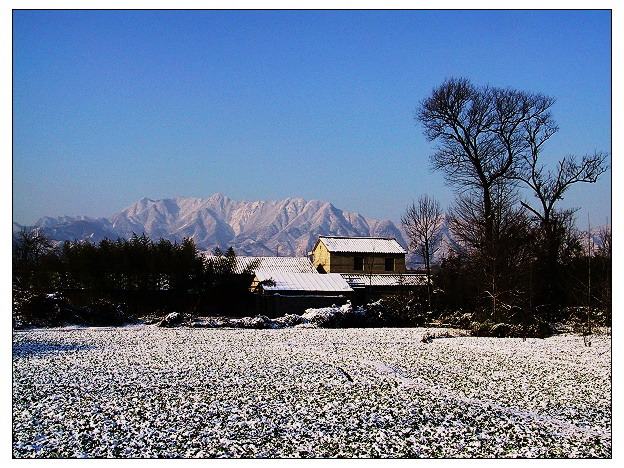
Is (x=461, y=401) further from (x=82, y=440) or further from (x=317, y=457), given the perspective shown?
(x=82, y=440)

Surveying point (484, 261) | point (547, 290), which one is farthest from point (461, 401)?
point (547, 290)

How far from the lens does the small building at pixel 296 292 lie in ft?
84.4

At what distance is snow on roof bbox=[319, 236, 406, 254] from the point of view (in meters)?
49.1

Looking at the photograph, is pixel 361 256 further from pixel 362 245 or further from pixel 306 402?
pixel 306 402

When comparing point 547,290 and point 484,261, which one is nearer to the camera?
point 484,261

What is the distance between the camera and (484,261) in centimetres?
2191

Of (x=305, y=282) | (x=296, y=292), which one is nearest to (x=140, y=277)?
(x=296, y=292)

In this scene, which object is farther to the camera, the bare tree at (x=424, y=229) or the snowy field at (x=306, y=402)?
the bare tree at (x=424, y=229)

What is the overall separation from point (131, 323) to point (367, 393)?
636 inches

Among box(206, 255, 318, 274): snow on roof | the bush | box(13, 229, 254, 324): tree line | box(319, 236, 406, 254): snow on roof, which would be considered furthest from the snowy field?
box(319, 236, 406, 254): snow on roof

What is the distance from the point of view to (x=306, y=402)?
801 cm

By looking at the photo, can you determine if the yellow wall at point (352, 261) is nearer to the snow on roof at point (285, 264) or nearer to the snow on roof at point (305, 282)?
the snow on roof at point (285, 264)

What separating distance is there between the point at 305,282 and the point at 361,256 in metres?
19.3

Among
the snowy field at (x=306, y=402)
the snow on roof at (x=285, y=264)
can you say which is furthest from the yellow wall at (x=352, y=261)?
the snowy field at (x=306, y=402)
